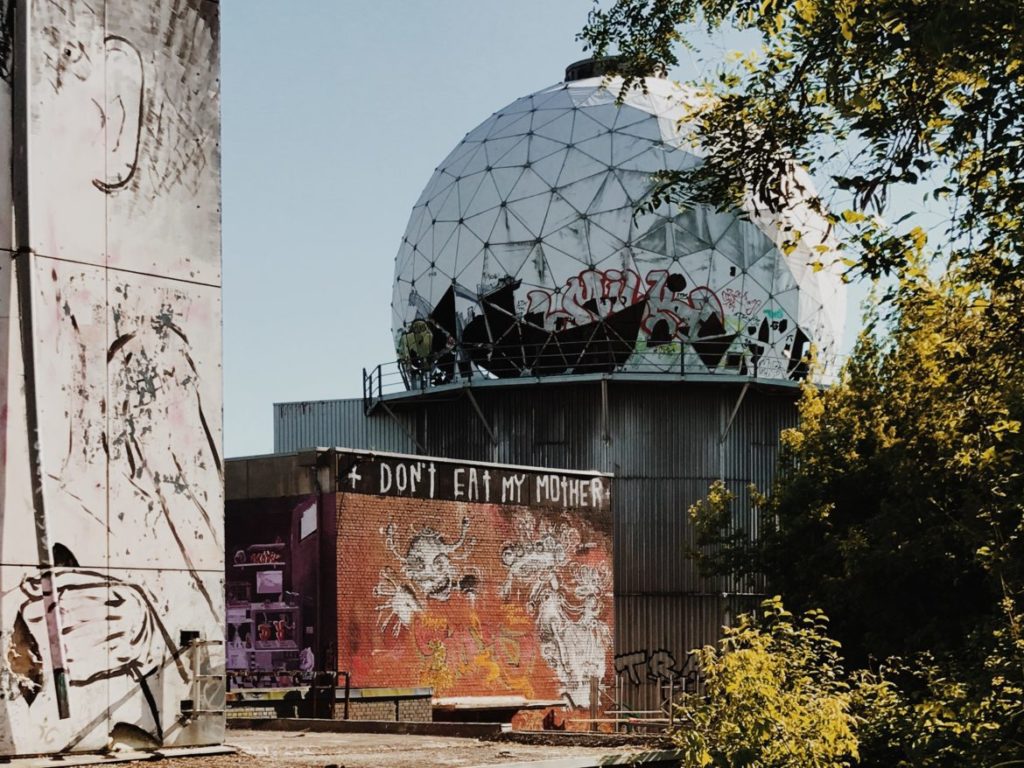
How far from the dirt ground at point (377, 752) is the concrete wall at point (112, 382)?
23.6 inches

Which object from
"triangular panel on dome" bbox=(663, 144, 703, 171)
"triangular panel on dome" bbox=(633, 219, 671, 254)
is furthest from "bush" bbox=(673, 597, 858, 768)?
"triangular panel on dome" bbox=(663, 144, 703, 171)

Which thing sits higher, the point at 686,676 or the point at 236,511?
the point at 236,511

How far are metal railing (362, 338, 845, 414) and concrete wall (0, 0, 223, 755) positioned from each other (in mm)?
22885

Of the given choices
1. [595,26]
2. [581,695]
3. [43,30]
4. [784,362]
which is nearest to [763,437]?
[784,362]

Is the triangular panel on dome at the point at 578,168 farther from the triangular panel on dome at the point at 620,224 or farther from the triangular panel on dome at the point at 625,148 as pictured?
the triangular panel on dome at the point at 620,224

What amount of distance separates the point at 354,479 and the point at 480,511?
3.31 meters

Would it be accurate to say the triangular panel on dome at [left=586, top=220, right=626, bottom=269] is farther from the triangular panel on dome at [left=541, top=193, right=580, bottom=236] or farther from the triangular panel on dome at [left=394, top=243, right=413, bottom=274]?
the triangular panel on dome at [left=394, top=243, right=413, bottom=274]

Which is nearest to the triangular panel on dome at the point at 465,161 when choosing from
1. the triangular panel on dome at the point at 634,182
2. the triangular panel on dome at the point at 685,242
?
the triangular panel on dome at the point at 634,182

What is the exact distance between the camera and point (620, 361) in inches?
1431

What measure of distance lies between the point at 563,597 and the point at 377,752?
58.2 ft

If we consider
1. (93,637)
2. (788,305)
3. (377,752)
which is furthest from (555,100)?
(93,637)

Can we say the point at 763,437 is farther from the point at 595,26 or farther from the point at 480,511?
the point at 595,26

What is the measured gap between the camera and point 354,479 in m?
29.4

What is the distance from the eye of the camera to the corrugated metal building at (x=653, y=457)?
3625 centimetres
